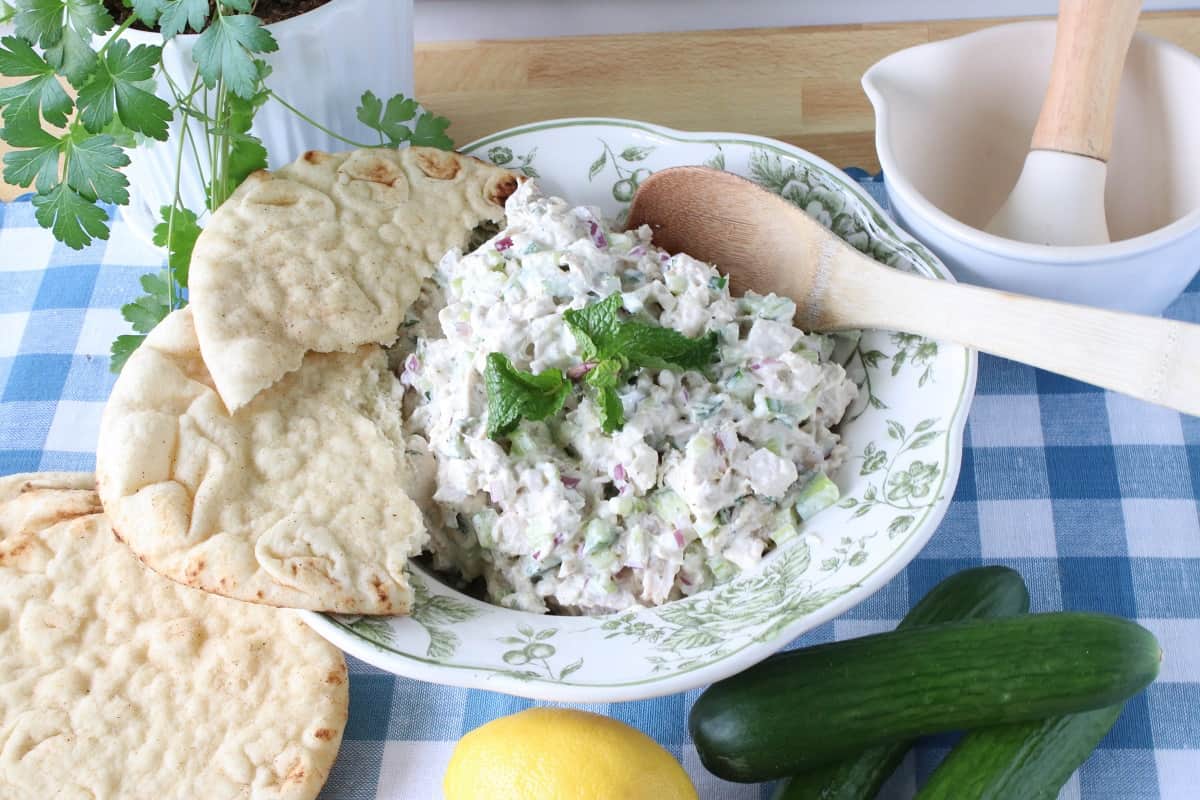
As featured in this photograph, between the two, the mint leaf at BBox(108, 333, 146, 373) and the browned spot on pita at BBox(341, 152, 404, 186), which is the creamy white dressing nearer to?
the browned spot on pita at BBox(341, 152, 404, 186)

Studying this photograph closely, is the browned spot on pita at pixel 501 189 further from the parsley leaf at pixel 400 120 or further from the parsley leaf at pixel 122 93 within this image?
the parsley leaf at pixel 122 93

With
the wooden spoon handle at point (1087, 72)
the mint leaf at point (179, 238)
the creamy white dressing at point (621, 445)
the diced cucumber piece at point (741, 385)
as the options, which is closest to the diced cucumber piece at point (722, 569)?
the creamy white dressing at point (621, 445)

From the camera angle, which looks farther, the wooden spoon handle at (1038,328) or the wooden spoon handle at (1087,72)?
the wooden spoon handle at (1087,72)

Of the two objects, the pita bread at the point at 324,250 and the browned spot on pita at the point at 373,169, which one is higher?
the browned spot on pita at the point at 373,169

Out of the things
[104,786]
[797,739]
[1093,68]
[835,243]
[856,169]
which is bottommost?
[104,786]

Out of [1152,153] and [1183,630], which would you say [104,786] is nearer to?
[1183,630]

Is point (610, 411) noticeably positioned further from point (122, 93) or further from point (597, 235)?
point (122, 93)

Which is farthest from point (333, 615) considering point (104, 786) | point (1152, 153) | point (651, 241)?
point (1152, 153)
